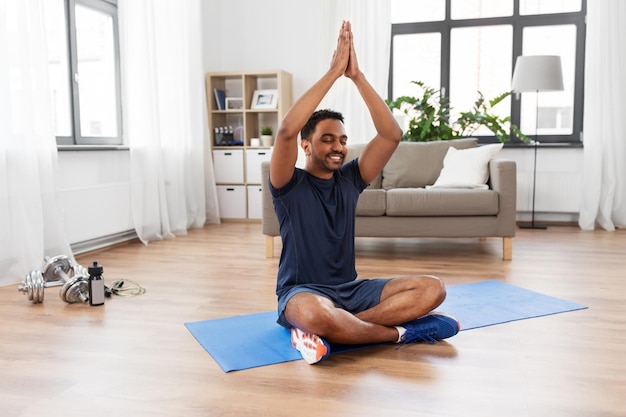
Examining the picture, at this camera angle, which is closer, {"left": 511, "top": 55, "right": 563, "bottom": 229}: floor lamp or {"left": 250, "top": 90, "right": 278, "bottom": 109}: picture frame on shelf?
{"left": 511, "top": 55, "right": 563, "bottom": 229}: floor lamp

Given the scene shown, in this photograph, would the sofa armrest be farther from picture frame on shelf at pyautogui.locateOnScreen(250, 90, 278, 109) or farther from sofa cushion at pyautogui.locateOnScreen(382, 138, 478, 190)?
picture frame on shelf at pyautogui.locateOnScreen(250, 90, 278, 109)

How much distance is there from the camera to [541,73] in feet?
16.2

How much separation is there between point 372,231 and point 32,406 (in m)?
2.58

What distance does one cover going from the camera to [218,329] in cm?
235

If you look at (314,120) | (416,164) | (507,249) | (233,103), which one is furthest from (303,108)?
(233,103)

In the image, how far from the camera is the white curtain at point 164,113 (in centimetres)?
451

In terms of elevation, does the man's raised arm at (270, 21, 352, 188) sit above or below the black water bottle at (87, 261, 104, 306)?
above

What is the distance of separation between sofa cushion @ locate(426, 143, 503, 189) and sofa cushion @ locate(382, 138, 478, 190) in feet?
0.39

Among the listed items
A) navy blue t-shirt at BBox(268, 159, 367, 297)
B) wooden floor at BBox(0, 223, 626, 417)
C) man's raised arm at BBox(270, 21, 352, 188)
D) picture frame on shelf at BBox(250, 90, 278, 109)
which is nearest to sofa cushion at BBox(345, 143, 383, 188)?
wooden floor at BBox(0, 223, 626, 417)

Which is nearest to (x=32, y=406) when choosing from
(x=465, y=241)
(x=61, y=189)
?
(x=61, y=189)

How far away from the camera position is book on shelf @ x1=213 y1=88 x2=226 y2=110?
19.0ft

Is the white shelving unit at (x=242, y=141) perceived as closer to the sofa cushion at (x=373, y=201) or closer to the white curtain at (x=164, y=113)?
the white curtain at (x=164, y=113)

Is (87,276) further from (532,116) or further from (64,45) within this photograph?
(532,116)

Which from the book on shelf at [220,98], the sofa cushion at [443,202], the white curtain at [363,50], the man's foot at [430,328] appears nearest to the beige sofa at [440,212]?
the sofa cushion at [443,202]
